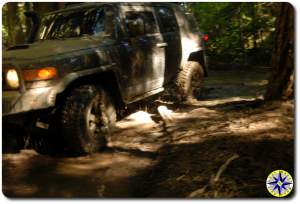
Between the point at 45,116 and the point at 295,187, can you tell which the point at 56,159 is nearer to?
the point at 45,116

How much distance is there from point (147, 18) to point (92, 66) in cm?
176

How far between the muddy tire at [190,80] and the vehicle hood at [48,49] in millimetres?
2235

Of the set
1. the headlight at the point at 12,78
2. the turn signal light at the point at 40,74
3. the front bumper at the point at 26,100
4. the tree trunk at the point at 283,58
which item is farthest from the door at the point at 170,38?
the headlight at the point at 12,78

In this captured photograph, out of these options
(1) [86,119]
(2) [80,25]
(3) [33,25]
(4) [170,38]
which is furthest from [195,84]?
(1) [86,119]

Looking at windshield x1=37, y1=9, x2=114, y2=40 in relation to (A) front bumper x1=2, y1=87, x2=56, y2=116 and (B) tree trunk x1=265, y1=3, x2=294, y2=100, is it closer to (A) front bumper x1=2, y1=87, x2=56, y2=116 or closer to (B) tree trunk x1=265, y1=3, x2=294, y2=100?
(A) front bumper x1=2, y1=87, x2=56, y2=116

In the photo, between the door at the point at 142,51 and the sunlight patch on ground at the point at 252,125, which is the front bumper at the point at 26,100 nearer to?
the door at the point at 142,51

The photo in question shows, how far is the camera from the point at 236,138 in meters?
4.29

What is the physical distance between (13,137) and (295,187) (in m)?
3.08

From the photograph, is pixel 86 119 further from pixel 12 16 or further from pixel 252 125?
pixel 12 16

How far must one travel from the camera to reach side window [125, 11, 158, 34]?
5.57 meters

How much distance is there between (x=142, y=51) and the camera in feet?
17.9

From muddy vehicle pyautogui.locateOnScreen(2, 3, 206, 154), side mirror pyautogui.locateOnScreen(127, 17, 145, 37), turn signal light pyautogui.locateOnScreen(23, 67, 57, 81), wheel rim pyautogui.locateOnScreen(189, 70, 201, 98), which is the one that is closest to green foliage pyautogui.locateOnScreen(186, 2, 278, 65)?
wheel rim pyautogui.locateOnScreen(189, 70, 201, 98)

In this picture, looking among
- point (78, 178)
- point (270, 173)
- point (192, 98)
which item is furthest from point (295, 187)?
point (192, 98)

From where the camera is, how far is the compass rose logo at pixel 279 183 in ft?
10.6
